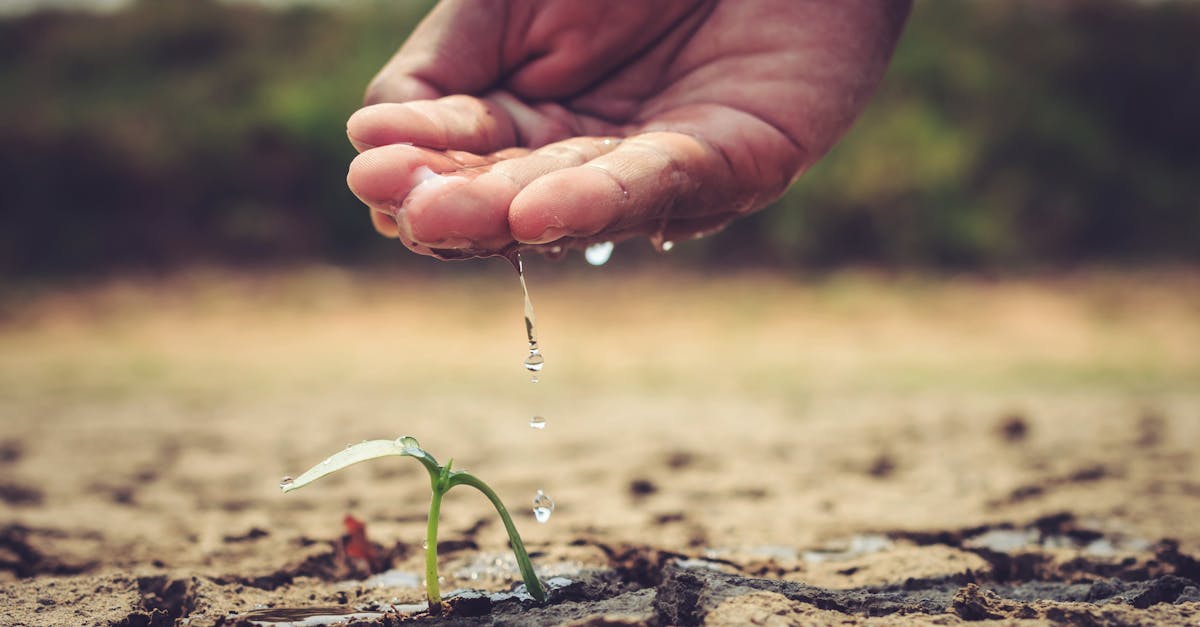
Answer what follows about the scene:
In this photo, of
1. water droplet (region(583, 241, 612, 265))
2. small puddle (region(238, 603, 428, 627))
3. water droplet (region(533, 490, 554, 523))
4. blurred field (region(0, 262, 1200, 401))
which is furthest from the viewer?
blurred field (region(0, 262, 1200, 401))

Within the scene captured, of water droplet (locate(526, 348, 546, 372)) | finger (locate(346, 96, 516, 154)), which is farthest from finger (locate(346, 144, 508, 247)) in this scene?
water droplet (locate(526, 348, 546, 372))

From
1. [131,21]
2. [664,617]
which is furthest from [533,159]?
[131,21]

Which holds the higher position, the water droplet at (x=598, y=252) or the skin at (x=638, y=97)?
the skin at (x=638, y=97)

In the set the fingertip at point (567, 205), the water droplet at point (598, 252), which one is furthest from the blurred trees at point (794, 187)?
the fingertip at point (567, 205)

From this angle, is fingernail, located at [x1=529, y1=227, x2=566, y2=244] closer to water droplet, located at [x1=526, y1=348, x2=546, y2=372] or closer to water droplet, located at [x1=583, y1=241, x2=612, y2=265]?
water droplet, located at [x1=526, y1=348, x2=546, y2=372]

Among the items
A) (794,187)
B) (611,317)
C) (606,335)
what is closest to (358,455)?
(606,335)

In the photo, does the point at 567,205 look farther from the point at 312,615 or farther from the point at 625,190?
the point at 312,615

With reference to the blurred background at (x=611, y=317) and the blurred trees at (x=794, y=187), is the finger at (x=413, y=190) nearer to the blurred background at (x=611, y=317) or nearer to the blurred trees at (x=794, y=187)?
the blurred background at (x=611, y=317)

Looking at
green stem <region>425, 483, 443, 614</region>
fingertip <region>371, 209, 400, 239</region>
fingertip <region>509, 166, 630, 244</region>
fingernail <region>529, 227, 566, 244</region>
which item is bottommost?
green stem <region>425, 483, 443, 614</region>
